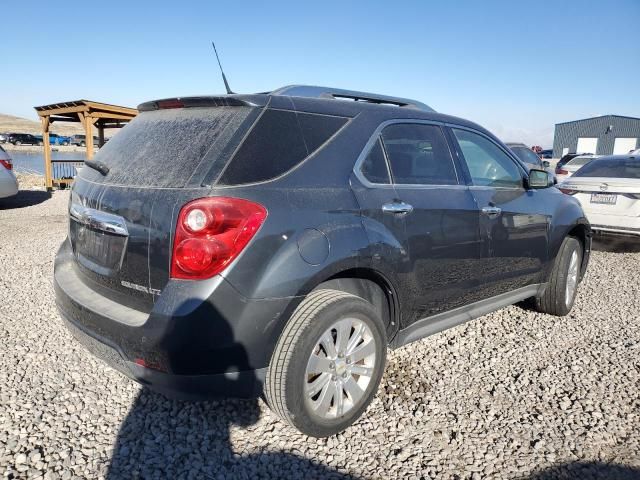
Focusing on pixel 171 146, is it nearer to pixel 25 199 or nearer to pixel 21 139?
pixel 25 199

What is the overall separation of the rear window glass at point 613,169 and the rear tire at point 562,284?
3.62 metres

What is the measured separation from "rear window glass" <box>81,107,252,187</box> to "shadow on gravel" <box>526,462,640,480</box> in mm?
2176

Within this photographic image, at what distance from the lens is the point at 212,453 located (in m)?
2.42

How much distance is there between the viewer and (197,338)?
2080 mm

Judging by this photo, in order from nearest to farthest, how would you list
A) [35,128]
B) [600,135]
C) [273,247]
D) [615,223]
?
1. [273,247]
2. [615,223]
3. [600,135]
4. [35,128]

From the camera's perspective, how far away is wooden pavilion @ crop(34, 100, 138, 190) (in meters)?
13.4

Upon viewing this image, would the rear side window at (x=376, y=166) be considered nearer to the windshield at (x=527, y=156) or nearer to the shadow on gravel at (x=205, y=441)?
the shadow on gravel at (x=205, y=441)

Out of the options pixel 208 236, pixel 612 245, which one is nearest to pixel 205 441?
pixel 208 236

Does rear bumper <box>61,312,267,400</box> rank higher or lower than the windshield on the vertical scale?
higher

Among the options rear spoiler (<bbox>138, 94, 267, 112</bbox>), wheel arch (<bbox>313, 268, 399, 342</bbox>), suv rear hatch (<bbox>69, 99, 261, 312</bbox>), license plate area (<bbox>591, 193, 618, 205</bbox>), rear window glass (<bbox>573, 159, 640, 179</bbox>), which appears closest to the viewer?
suv rear hatch (<bbox>69, 99, 261, 312</bbox>)

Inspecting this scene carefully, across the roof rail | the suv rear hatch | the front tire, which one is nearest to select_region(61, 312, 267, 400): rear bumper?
the front tire

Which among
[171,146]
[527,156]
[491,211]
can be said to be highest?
[171,146]

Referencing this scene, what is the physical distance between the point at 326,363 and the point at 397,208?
95 centimetres

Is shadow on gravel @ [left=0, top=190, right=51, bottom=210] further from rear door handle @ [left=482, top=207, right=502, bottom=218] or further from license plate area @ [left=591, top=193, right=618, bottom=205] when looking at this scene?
license plate area @ [left=591, top=193, right=618, bottom=205]
